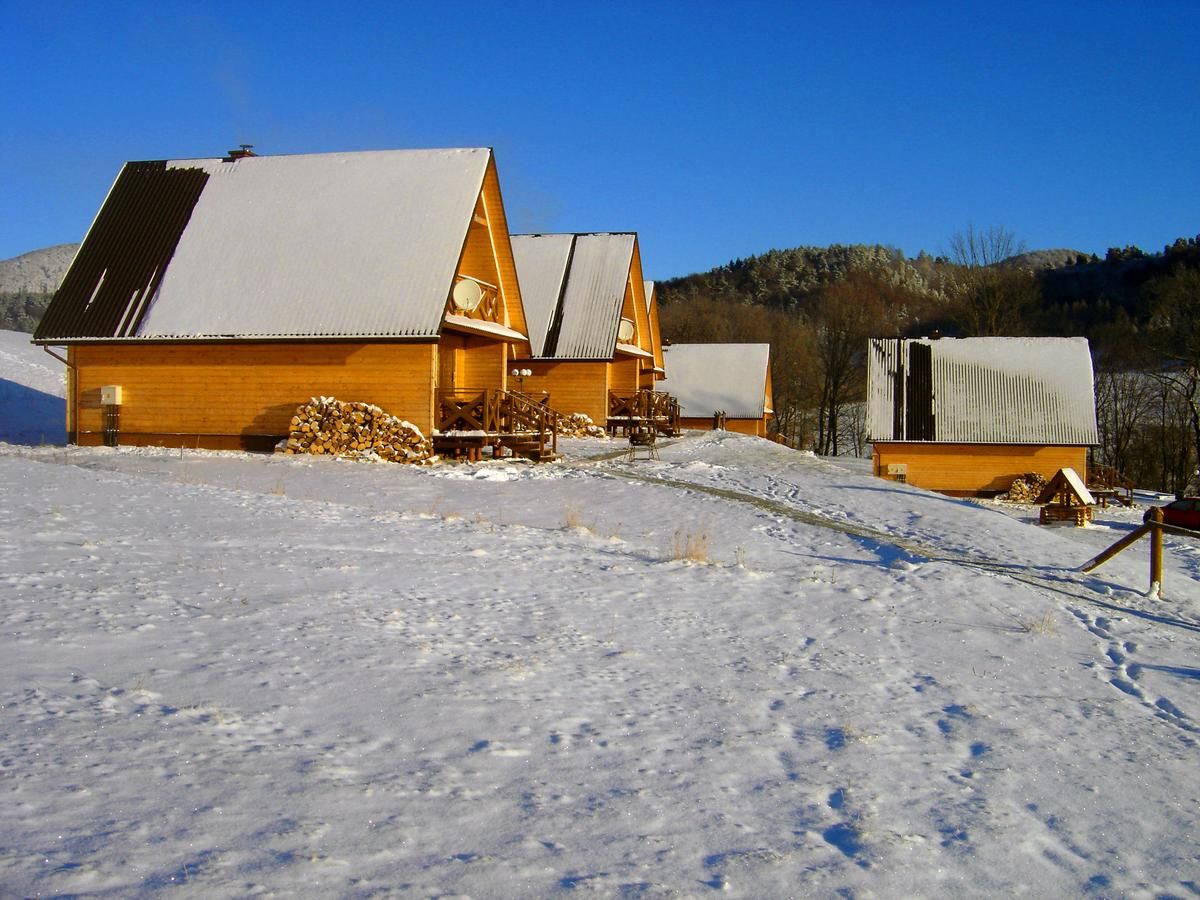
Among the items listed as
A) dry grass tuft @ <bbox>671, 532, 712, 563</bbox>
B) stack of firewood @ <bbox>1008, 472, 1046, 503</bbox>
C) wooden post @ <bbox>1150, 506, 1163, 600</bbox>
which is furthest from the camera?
stack of firewood @ <bbox>1008, 472, 1046, 503</bbox>

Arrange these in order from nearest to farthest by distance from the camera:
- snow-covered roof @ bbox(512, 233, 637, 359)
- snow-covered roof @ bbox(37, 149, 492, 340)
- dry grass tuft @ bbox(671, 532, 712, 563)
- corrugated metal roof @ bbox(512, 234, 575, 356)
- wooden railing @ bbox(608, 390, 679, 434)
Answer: dry grass tuft @ bbox(671, 532, 712, 563) → snow-covered roof @ bbox(37, 149, 492, 340) → snow-covered roof @ bbox(512, 233, 637, 359) → corrugated metal roof @ bbox(512, 234, 575, 356) → wooden railing @ bbox(608, 390, 679, 434)

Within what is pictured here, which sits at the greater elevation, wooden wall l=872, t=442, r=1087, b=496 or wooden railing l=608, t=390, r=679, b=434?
wooden railing l=608, t=390, r=679, b=434

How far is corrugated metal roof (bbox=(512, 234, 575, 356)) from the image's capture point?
32938 mm

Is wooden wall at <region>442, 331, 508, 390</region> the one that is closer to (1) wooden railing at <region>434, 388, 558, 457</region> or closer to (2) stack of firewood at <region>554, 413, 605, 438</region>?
(1) wooden railing at <region>434, 388, 558, 457</region>

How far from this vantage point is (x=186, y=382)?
22031 mm

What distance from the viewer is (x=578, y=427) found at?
31.8 meters

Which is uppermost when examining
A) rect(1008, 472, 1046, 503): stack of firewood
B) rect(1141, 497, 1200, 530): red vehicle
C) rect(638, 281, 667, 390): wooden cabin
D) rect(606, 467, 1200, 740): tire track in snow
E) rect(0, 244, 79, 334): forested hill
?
rect(0, 244, 79, 334): forested hill

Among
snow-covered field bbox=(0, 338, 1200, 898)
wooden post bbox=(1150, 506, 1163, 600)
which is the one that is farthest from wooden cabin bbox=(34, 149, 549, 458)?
wooden post bbox=(1150, 506, 1163, 600)

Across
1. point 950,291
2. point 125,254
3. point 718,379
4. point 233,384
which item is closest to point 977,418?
point 718,379

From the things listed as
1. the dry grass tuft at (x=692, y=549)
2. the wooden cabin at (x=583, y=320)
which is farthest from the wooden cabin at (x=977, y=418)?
the dry grass tuft at (x=692, y=549)

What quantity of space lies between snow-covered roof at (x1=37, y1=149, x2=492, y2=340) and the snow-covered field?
9154 mm

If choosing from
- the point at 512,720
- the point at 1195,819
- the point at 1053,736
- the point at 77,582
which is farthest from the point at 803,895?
the point at 77,582

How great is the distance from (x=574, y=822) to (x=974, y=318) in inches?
2272

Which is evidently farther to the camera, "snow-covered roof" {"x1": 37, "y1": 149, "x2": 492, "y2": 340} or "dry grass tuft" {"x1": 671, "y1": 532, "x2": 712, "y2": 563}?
"snow-covered roof" {"x1": 37, "y1": 149, "x2": 492, "y2": 340}
